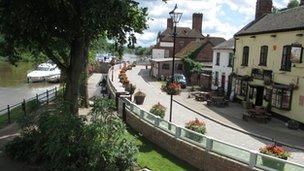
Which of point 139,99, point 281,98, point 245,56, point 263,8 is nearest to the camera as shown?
point 281,98

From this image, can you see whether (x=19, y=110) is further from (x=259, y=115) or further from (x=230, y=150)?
(x=230, y=150)

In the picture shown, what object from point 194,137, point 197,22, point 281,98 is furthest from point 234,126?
point 197,22

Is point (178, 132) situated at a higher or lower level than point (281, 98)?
lower

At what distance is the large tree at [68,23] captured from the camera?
15.9 metres

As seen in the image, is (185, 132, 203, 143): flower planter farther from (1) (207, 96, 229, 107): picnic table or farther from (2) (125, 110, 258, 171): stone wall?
(1) (207, 96, 229, 107): picnic table

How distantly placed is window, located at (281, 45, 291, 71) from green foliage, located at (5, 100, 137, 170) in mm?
15931

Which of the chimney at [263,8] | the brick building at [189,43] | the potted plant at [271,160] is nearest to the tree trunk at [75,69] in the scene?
the potted plant at [271,160]

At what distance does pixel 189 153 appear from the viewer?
16.3 m

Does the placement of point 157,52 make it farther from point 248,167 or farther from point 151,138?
point 248,167

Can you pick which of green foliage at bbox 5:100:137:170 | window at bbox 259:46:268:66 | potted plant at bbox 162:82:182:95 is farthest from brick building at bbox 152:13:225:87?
green foliage at bbox 5:100:137:170

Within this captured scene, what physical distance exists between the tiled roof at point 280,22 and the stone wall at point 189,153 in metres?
12.2

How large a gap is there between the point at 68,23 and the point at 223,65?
2773cm

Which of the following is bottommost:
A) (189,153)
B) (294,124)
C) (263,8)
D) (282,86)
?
(294,124)

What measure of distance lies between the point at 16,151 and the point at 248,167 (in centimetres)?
899
